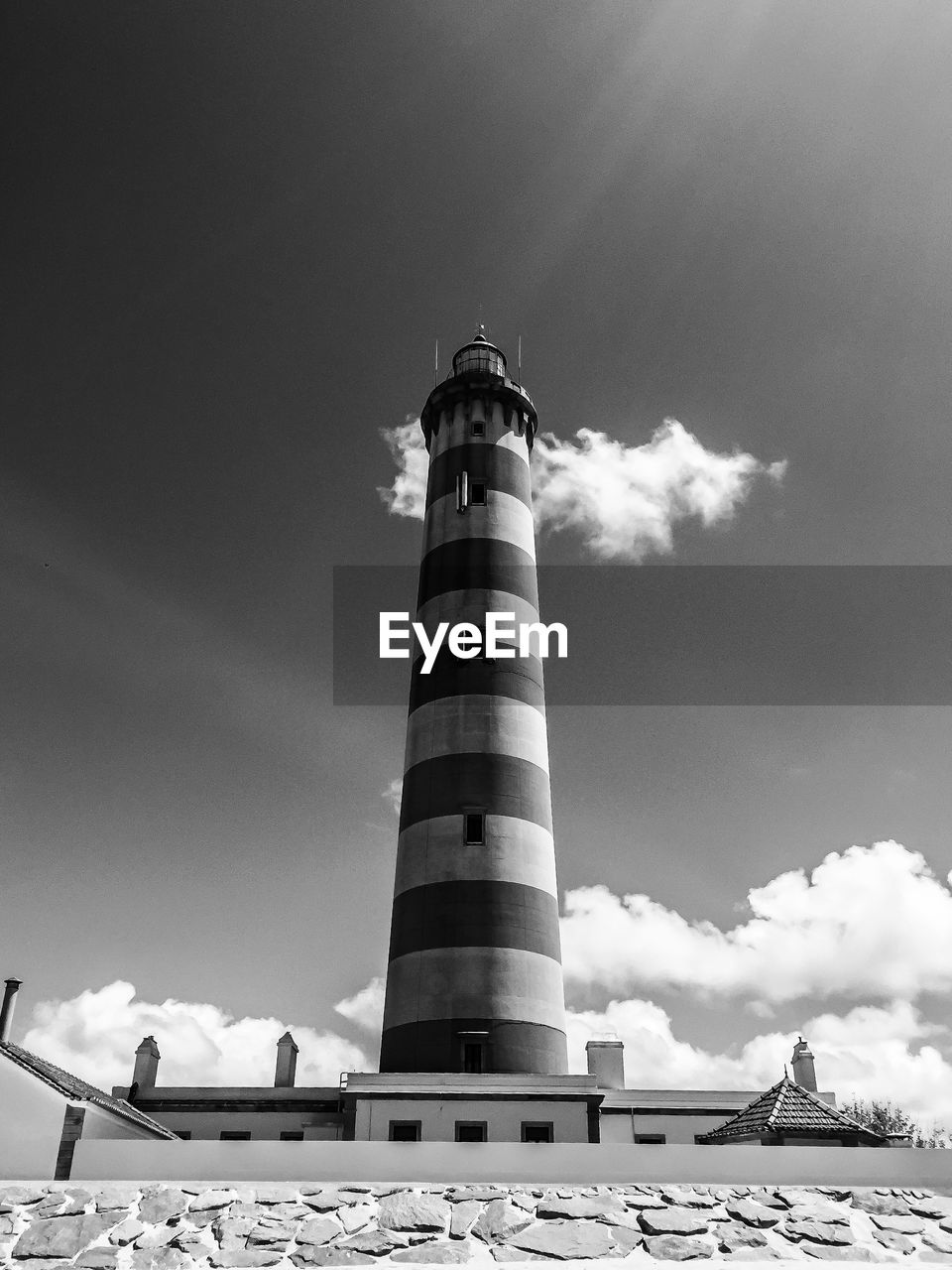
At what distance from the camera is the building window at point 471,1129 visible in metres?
20.6

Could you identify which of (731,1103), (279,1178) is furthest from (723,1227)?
(731,1103)

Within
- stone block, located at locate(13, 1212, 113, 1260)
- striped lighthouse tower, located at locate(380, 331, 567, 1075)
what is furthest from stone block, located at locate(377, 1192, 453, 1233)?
striped lighthouse tower, located at locate(380, 331, 567, 1075)

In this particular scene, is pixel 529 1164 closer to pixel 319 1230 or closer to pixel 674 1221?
pixel 674 1221

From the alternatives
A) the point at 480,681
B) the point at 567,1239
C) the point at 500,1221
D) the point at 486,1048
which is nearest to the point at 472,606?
the point at 480,681

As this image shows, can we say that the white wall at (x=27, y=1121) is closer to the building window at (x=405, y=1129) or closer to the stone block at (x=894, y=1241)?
the building window at (x=405, y=1129)

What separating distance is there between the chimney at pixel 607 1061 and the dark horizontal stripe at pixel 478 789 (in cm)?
564

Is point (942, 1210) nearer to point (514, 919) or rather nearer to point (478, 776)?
point (514, 919)

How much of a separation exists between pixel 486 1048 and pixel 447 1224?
10473 millimetres

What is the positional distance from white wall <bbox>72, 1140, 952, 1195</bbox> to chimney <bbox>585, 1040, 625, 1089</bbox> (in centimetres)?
1246

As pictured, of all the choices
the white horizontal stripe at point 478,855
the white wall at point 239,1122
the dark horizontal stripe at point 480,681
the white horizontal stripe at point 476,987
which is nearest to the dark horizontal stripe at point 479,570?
the dark horizontal stripe at point 480,681

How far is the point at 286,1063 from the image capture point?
1036 inches

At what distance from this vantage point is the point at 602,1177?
41.9 ft

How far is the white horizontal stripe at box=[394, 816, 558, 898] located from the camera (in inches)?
939

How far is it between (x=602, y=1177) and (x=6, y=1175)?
8.55 metres
